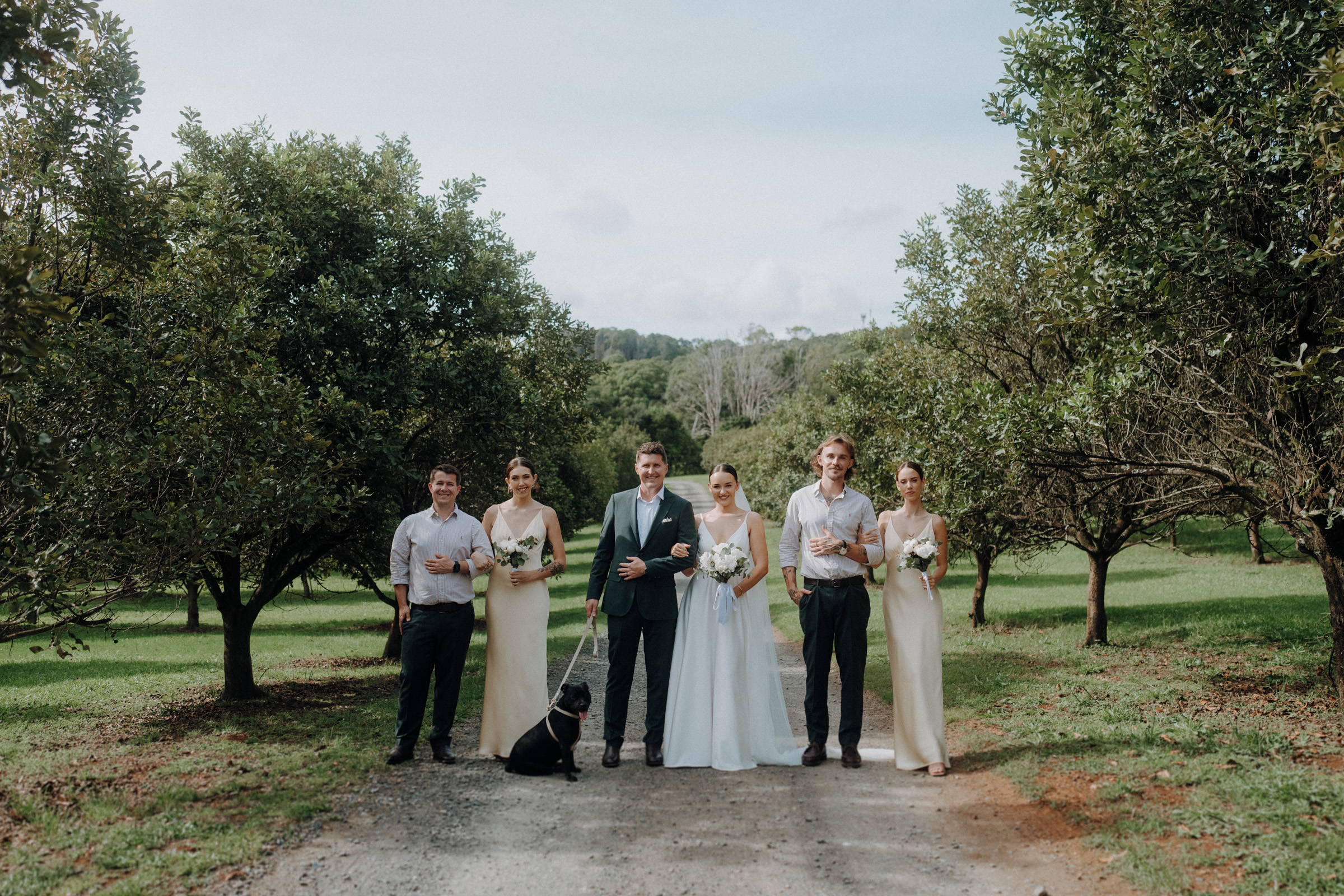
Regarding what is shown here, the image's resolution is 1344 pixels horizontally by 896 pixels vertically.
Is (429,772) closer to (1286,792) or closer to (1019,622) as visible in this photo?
(1286,792)

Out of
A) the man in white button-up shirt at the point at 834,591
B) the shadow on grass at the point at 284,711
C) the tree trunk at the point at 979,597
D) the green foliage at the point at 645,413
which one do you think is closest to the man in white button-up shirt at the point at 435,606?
the shadow on grass at the point at 284,711

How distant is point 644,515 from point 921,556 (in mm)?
2454

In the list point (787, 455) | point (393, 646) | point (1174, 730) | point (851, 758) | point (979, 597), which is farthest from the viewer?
point (787, 455)

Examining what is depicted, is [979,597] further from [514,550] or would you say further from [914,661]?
[514,550]

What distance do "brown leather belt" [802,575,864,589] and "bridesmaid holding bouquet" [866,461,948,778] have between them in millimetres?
273

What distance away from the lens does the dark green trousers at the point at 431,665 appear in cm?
758

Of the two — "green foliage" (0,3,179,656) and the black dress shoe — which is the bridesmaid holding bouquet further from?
"green foliage" (0,3,179,656)

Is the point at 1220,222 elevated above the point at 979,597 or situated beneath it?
elevated above

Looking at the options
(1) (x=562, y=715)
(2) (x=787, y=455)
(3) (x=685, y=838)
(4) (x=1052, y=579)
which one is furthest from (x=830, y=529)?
(2) (x=787, y=455)

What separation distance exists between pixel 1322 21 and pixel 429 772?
33.1 ft

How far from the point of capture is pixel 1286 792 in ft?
20.0

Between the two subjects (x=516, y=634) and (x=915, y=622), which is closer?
(x=915, y=622)

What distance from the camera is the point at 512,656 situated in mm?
7863

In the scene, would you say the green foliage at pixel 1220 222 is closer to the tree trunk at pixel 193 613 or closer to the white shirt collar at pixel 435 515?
the white shirt collar at pixel 435 515
